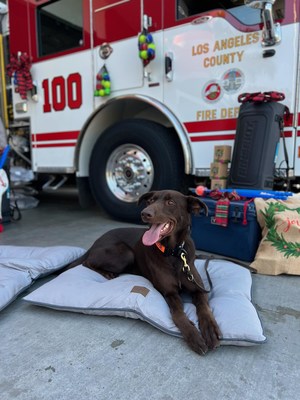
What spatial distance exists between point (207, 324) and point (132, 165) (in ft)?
8.38

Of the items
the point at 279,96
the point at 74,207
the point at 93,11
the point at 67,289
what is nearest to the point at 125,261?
the point at 67,289

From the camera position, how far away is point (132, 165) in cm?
381

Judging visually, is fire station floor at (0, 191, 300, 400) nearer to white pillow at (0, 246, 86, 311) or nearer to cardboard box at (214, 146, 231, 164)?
white pillow at (0, 246, 86, 311)

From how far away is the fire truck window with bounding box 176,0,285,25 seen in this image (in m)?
2.90

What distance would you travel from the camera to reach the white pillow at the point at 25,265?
1872mm

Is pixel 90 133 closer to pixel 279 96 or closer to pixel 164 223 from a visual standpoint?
pixel 279 96

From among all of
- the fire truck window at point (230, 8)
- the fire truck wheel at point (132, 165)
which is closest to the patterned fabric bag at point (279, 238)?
the fire truck wheel at point (132, 165)

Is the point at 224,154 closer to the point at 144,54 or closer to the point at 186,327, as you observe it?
the point at 144,54

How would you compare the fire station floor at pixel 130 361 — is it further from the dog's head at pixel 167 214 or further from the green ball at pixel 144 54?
the green ball at pixel 144 54

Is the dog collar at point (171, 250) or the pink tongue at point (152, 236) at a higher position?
the pink tongue at point (152, 236)

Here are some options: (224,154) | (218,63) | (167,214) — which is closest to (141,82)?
(218,63)

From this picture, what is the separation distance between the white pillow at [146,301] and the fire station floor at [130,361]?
6 cm

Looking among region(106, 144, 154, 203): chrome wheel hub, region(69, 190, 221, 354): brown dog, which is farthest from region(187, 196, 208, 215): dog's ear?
region(106, 144, 154, 203): chrome wheel hub

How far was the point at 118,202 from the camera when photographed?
394 centimetres
